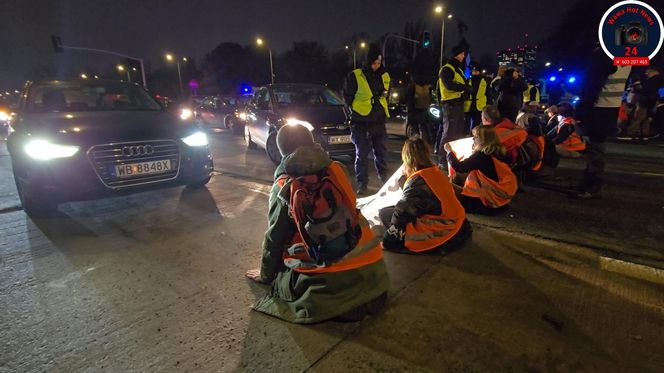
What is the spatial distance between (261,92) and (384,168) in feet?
13.5

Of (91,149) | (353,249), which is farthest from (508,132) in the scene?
(91,149)

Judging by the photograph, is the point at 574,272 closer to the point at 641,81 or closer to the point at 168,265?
the point at 168,265

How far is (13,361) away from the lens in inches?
80.4

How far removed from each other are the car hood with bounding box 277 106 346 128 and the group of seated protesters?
12.6 feet

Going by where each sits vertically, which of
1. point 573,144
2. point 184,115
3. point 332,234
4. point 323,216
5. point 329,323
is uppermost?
point 184,115

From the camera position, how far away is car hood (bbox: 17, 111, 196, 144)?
396 centimetres

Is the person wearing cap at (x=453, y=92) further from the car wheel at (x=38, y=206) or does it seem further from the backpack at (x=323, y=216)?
the car wheel at (x=38, y=206)

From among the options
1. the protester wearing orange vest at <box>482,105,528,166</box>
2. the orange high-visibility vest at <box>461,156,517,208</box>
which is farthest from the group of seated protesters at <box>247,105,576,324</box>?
the protester wearing orange vest at <box>482,105,528,166</box>

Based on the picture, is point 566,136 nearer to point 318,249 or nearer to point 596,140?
point 596,140

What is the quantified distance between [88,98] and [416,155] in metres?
4.61

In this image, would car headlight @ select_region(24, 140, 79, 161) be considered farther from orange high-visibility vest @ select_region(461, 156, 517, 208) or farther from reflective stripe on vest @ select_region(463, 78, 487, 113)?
reflective stripe on vest @ select_region(463, 78, 487, 113)

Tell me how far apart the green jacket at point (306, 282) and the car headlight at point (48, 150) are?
267 cm

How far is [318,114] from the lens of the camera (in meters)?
7.12

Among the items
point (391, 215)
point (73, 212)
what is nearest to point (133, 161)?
point (73, 212)
